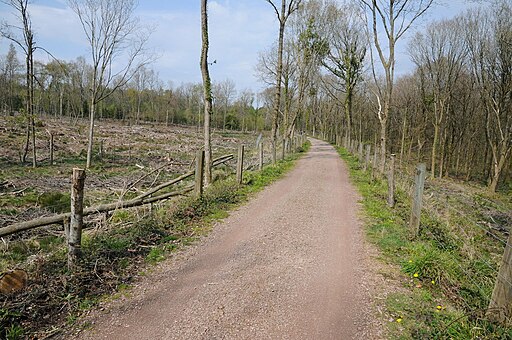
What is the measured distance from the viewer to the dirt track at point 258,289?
3.87 metres

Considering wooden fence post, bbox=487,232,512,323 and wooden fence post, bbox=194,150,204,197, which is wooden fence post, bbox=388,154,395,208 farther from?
wooden fence post, bbox=487,232,512,323

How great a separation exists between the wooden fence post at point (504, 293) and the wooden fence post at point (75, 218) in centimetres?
537

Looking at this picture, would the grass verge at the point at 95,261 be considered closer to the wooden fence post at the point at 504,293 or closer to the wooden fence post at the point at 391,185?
the wooden fence post at the point at 504,293

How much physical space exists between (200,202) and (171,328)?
16.6 feet

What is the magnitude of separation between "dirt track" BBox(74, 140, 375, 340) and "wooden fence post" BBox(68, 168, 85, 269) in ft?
3.44

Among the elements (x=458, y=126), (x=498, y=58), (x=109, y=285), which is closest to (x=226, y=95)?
(x=458, y=126)

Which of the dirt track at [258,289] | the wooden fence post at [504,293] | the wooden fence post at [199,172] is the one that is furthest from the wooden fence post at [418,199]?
the wooden fence post at [199,172]

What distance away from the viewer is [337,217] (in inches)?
343

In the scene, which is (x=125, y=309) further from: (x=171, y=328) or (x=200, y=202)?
(x=200, y=202)

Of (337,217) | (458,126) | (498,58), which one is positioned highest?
(498,58)

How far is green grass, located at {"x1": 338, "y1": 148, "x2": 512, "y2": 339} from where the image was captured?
12.4ft

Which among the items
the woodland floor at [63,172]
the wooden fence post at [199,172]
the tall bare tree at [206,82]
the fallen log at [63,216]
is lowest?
the woodland floor at [63,172]

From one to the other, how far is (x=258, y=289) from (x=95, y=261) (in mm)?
2490

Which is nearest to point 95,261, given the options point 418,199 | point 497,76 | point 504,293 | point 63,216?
point 63,216
